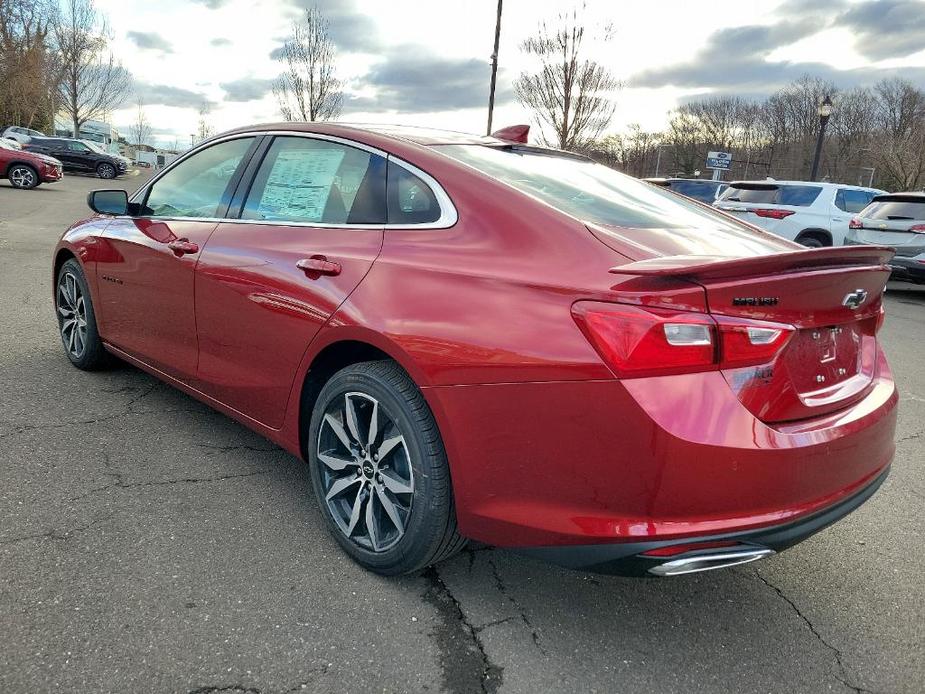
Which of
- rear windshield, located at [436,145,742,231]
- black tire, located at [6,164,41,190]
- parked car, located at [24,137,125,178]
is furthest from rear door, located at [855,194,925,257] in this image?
parked car, located at [24,137,125,178]

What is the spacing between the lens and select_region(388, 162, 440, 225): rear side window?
2420 mm

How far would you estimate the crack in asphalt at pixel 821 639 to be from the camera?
2047 millimetres

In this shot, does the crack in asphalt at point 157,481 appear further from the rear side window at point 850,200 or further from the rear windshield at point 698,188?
the rear windshield at point 698,188

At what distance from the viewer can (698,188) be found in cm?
1728

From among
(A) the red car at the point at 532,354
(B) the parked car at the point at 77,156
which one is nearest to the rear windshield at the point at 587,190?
(A) the red car at the point at 532,354

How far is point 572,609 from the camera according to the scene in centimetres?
235

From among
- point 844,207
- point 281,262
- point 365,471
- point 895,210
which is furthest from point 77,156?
point 365,471

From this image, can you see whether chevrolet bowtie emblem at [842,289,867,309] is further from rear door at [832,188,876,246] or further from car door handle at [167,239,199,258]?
rear door at [832,188,876,246]

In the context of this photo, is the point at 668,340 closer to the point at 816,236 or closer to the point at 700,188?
the point at 816,236

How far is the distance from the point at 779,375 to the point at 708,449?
0.32 m

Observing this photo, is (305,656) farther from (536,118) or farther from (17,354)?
(536,118)

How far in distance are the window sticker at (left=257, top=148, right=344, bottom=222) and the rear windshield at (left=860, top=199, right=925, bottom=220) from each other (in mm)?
10835

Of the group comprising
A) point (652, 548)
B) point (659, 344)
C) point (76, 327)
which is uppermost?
point (659, 344)

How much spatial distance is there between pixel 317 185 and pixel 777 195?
40.0 ft
